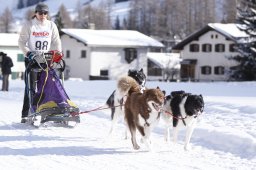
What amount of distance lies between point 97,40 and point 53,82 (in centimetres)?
4617

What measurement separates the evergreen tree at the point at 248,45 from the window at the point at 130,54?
16365 mm

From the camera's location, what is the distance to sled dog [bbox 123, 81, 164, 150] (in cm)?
724

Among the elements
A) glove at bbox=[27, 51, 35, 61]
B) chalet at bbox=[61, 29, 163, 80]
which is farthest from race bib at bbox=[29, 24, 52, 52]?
chalet at bbox=[61, 29, 163, 80]

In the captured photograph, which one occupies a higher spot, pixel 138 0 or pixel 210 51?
pixel 138 0

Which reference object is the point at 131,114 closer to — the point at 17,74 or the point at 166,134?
the point at 166,134

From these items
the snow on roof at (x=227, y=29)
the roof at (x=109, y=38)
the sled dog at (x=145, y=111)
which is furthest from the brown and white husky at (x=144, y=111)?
the snow on roof at (x=227, y=29)

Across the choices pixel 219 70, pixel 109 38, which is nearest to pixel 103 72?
pixel 109 38

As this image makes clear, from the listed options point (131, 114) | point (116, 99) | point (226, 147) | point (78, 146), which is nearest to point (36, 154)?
point (78, 146)

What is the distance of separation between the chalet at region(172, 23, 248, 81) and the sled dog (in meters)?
47.0

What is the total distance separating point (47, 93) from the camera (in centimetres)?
924

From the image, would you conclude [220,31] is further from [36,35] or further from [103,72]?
[36,35]

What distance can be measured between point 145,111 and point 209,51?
165ft

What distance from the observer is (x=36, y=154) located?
7047mm

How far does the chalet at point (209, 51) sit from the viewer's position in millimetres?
54812
